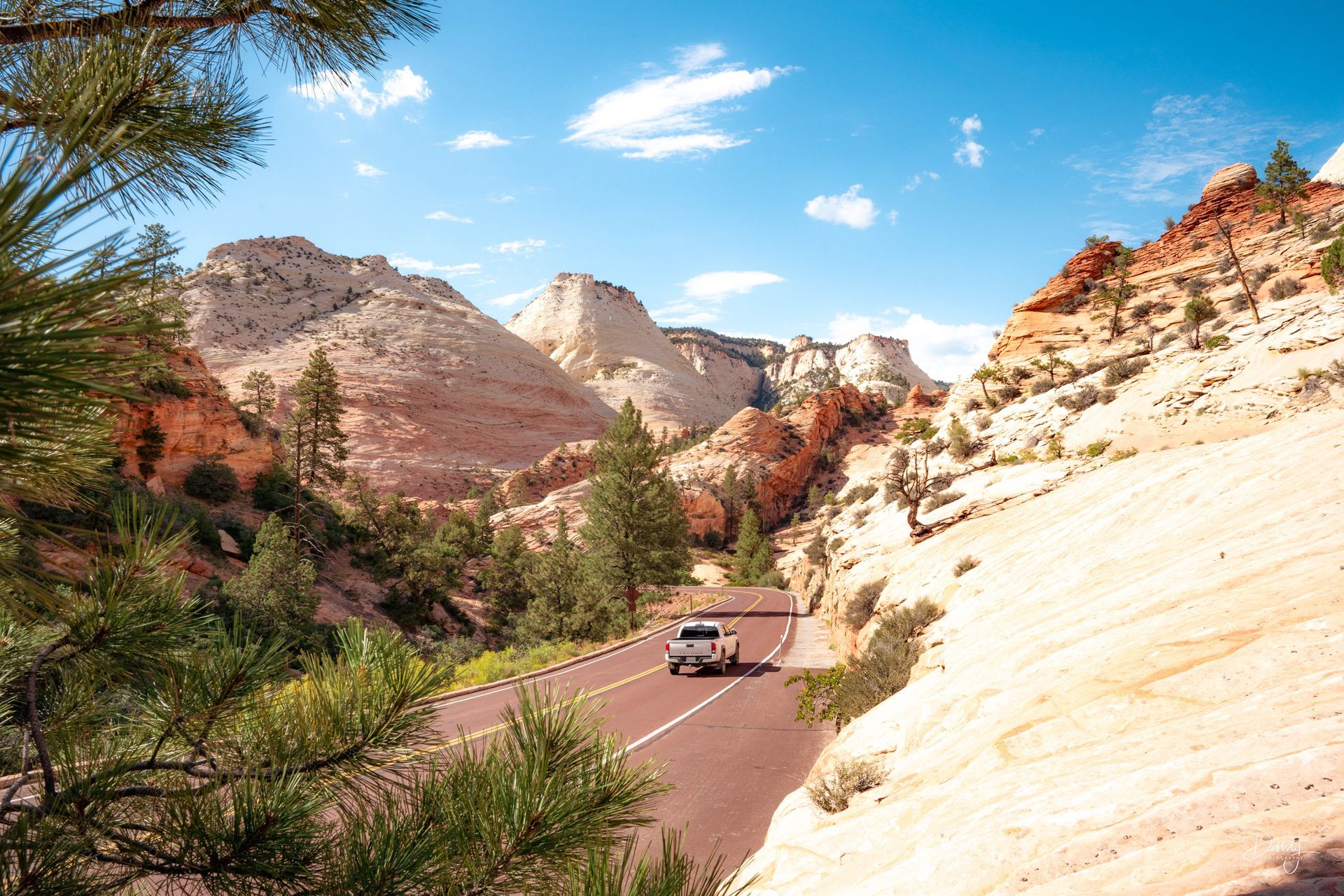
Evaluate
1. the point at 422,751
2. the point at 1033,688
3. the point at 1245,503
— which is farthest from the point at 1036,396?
the point at 422,751

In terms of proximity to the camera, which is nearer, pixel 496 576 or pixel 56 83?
pixel 56 83

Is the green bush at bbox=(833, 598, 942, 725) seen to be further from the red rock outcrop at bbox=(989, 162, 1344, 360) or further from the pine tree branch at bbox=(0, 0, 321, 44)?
the red rock outcrop at bbox=(989, 162, 1344, 360)

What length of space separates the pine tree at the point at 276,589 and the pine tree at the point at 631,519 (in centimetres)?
1072

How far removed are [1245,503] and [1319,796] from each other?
22.1 ft

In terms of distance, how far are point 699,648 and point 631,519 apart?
13.0m

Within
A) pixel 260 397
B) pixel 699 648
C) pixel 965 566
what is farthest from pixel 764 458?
pixel 965 566

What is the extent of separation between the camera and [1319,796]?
298 centimetres

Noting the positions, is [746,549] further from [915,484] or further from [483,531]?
[915,484]

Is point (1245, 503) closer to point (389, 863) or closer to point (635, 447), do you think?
point (389, 863)

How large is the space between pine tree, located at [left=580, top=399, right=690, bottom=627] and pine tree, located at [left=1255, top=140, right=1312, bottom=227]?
34961 millimetres

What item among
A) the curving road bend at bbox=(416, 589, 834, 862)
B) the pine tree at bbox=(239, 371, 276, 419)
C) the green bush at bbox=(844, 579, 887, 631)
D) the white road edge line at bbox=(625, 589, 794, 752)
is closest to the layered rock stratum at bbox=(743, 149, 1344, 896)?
the green bush at bbox=(844, 579, 887, 631)

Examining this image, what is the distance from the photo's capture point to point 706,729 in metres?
10.7

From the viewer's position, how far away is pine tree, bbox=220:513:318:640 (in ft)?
64.2

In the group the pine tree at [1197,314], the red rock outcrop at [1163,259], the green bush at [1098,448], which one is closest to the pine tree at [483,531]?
the red rock outcrop at [1163,259]
